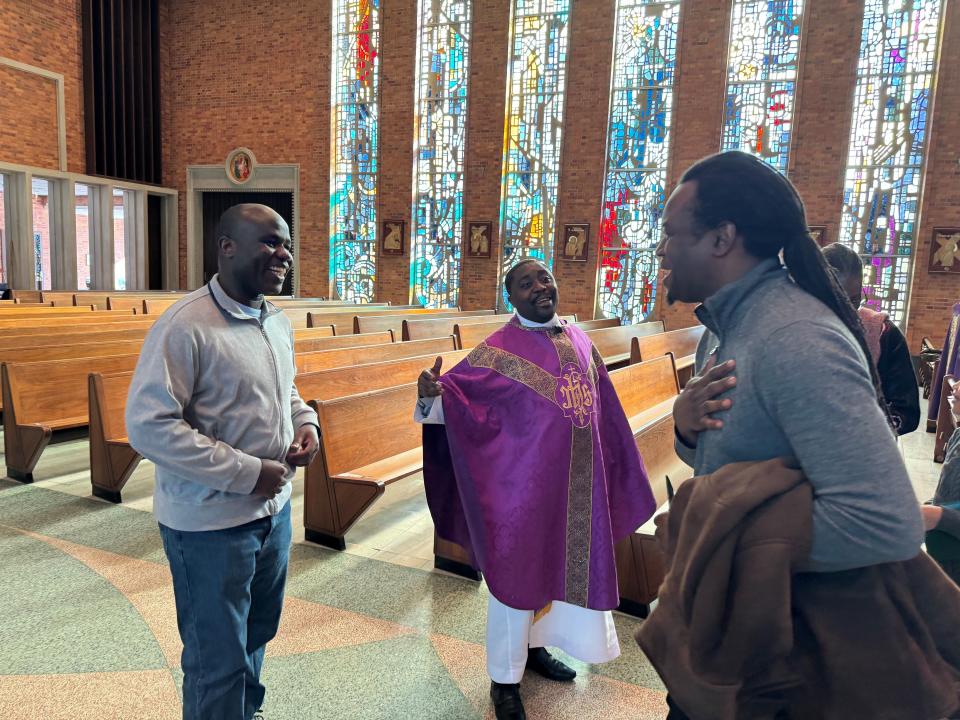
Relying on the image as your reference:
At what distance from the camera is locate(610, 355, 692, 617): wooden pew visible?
3.03 m

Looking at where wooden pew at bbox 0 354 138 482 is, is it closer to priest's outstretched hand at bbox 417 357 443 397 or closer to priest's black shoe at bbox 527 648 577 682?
priest's outstretched hand at bbox 417 357 443 397

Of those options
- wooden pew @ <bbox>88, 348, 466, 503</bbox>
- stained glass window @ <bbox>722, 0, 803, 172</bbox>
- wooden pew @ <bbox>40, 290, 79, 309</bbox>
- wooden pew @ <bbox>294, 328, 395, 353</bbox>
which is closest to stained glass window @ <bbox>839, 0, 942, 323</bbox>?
stained glass window @ <bbox>722, 0, 803, 172</bbox>

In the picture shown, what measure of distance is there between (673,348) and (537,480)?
6.05 metres

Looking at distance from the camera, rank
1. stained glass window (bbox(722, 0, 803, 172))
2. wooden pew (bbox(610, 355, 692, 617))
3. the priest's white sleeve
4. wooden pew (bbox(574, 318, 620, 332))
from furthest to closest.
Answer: stained glass window (bbox(722, 0, 803, 172)) → wooden pew (bbox(574, 318, 620, 332)) → wooden pew (bbox(610, 355, 692, 617)) → the priest's white sleeve

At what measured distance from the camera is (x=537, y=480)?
7.50 feet

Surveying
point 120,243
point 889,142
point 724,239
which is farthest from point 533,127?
point 724,239

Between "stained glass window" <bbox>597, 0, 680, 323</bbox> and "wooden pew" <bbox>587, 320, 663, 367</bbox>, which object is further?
"stained glass window" <bbox>597, 0, 680, 323</bbox>

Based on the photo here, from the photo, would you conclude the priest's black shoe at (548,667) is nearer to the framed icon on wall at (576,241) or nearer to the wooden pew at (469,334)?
the wooden pew at (469,334)

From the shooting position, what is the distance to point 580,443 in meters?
2.36

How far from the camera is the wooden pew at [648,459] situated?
9.93 feet

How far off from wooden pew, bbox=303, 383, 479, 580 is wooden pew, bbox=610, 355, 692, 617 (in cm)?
78

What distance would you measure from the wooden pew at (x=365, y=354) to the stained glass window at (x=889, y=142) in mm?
8068

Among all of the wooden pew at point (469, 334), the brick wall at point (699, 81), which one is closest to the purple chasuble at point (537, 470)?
the wooden pew at point (469, 334)

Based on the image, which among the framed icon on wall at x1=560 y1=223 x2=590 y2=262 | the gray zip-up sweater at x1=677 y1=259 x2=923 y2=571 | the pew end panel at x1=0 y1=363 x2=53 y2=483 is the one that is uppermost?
the framed icon on wall at x1=560 y1=223 x2=590 y2=262
